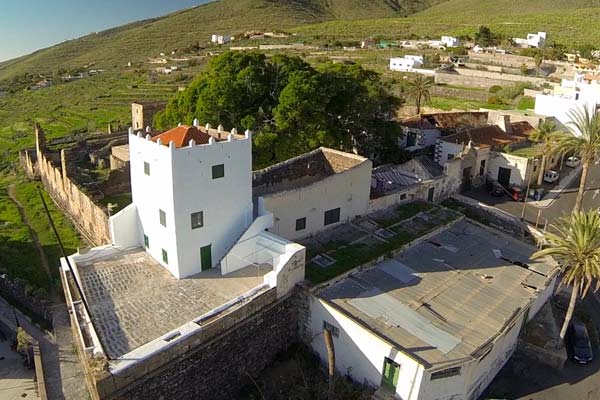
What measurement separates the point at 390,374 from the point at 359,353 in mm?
1421

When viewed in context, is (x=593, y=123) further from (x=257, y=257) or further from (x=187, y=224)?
(x=187, y=224)

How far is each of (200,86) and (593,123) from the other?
2514 centimetres

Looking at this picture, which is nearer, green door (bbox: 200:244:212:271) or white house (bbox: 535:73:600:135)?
green door (bbox: 200:244:212:271)

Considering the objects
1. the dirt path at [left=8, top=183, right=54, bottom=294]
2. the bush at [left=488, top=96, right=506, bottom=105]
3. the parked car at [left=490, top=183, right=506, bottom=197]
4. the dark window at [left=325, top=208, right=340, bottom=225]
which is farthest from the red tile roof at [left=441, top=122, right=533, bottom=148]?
the dirt path at [left=8, top=183, right=54, bottom=294]

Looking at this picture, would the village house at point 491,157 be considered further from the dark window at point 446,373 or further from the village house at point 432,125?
the dark window at point 446,373

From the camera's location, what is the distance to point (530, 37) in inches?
3669

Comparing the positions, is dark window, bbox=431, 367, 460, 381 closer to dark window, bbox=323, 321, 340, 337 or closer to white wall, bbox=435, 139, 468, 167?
dark window, bbox=323, 321, 340, 337

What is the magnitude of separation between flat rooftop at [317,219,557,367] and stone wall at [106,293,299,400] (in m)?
2.25

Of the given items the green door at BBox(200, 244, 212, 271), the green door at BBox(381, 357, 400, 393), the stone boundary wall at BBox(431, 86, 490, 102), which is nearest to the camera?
the green door at BBox(381, 357, 400, 393)

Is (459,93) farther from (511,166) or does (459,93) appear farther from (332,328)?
(332,328)

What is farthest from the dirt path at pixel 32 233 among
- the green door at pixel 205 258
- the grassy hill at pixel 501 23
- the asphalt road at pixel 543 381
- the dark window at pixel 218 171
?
the grassy hill at pixel 501 23

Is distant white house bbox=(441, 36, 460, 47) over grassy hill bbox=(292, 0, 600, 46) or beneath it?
beneath

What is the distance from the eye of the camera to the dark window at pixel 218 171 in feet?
65.2

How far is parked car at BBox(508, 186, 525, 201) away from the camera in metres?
37.2
